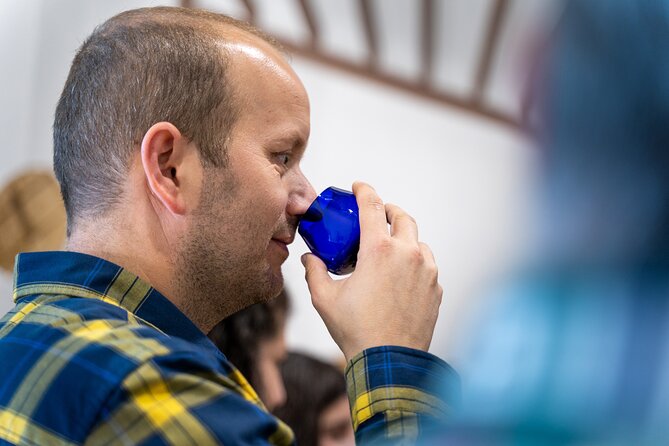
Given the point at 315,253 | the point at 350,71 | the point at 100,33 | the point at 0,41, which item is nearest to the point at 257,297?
the point at 315,253

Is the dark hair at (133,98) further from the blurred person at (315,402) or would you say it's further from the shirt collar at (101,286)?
the blurred person at (315,402)

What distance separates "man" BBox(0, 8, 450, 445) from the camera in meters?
0.80

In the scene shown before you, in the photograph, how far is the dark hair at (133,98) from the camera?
0.96 m

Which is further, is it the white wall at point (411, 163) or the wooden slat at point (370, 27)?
the white wall at point (411, 163)

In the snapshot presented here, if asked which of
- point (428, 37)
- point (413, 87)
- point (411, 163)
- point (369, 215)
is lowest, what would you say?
point (369, 215)

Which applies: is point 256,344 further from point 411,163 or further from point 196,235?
point 411,163

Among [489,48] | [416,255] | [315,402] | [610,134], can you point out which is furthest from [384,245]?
[489,48]

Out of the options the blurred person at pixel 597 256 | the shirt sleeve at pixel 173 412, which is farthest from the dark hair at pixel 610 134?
the shirt sleeve at pixel 173 412

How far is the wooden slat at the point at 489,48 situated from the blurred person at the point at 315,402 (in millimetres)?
2496

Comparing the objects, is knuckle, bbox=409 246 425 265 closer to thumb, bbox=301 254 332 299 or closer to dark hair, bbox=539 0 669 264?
thumb, bbox=301 254 332 299

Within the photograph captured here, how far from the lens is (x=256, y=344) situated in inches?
78.0

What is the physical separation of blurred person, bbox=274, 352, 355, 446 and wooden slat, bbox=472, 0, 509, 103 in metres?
2.50

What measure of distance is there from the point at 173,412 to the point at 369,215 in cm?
35

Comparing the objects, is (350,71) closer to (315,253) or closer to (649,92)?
(315,253)
